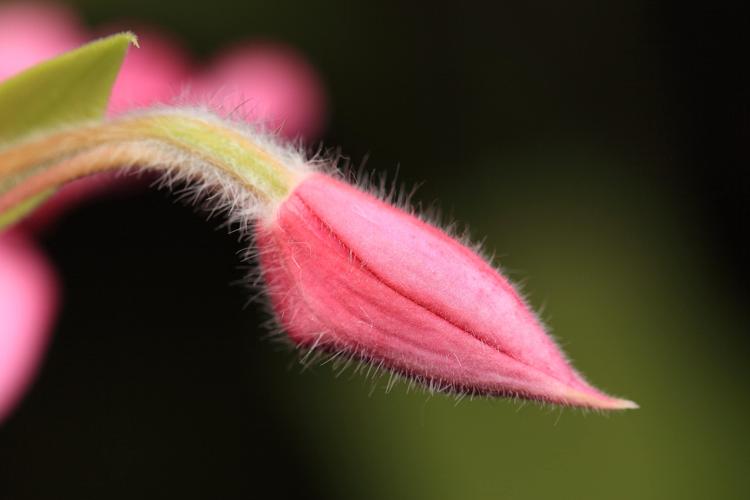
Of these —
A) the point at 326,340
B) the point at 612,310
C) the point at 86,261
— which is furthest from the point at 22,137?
the point at 612,310

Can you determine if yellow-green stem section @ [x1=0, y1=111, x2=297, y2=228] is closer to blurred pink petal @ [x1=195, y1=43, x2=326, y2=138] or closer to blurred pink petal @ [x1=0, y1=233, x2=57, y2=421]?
blurred pink petal @ [x1=0, y1=233, x2=57, y2=421]


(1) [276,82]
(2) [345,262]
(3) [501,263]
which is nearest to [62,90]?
(2) [345,262]

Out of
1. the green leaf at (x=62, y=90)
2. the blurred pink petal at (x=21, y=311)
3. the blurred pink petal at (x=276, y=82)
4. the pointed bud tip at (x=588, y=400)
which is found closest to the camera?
the pointed bud tip at (x=588, y=400)

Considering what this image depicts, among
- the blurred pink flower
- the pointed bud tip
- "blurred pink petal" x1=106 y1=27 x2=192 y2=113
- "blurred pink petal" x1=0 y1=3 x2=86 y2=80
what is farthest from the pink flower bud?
"blurred pink petal" x1=0 y1=3 x2=86 y2=80

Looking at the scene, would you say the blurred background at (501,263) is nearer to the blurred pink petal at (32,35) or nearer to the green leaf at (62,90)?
the blurred pink petal at (32,35)

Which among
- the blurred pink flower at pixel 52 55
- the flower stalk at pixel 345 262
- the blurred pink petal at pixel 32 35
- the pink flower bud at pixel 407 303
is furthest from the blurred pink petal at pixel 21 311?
the pink flower bud at pixel 407 303

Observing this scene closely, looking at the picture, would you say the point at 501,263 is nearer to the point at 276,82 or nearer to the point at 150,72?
the point at 276,82
